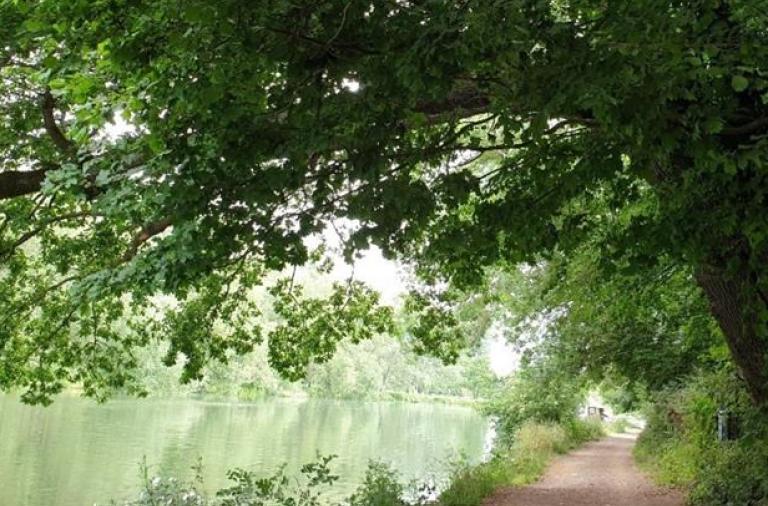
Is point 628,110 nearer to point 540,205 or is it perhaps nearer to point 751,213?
point 751,213

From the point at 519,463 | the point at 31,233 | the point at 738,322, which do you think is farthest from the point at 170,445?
the point at 738,322

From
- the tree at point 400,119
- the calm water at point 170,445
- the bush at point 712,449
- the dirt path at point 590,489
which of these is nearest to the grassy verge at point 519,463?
the dirt path at point 590,489

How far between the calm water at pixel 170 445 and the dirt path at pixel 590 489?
2.63 meters

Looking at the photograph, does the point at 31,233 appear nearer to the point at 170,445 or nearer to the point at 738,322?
the point at 738,322

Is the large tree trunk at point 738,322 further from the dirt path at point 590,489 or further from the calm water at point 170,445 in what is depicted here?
the calm water at point 170,445

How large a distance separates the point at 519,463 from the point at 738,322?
1174cm

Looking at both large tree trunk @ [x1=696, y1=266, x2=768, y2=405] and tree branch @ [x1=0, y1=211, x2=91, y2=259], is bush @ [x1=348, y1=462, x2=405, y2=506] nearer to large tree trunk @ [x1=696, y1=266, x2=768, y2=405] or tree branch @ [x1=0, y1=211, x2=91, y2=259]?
tree branch @ [x1=0, y1=211, x2=91, y2=259]

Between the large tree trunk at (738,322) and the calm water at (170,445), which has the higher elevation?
the large tree trunk at (738,322)

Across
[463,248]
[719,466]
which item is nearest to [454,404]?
[719,466]

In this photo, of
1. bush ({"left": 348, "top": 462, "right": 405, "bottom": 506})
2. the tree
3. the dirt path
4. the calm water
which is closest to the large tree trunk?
the tree

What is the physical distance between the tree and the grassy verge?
6.35 meters

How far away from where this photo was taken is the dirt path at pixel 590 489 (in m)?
12.3

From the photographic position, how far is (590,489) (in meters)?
14.0

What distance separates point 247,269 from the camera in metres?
11.1
